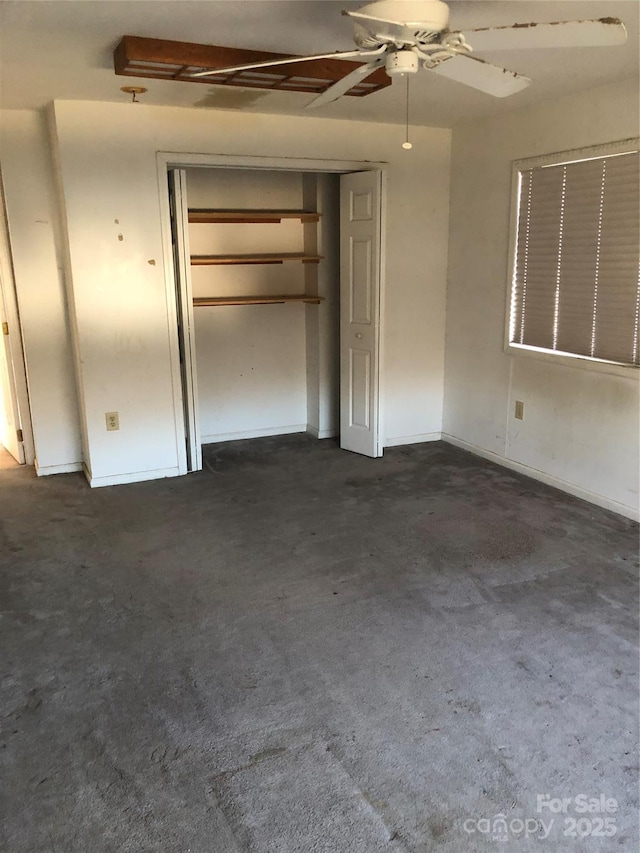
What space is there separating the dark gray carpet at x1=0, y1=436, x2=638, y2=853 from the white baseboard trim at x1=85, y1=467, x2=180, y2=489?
32cm

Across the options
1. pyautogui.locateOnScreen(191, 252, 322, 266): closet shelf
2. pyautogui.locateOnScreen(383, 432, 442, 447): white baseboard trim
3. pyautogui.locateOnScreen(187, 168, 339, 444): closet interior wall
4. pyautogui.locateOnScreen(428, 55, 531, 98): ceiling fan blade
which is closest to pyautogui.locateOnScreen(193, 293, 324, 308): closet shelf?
pyautogui.locateOnScreen(187, 168, 339, 444): closet interior wall

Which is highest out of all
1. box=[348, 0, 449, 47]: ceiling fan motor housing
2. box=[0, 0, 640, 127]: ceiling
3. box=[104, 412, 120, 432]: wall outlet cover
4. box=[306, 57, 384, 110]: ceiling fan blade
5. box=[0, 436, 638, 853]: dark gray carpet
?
box=[0, 0, 640, 127]: ceiling

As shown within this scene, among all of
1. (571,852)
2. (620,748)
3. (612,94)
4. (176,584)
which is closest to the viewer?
(571,852)

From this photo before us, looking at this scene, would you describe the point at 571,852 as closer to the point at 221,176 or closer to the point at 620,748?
the point at 620,748

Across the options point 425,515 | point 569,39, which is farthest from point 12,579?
point 569,39

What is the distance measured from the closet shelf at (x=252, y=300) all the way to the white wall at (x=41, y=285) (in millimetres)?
1028

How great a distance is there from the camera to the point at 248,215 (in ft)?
16.4

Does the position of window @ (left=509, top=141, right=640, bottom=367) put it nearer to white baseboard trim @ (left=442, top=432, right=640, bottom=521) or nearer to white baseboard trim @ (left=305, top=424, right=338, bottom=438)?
white baseboard trim @ (left=442, top=432, right=640, bottom=521)

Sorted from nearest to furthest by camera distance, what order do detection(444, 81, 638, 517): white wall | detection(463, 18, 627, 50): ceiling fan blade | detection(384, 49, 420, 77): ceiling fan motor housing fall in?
detection(463, 18, 627, 50): ceiling fan blade < detection(384, 49, 420, 77): ceiling fan motor housing < detection(444, 81, 638, 517): white wall

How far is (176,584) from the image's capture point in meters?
3.12

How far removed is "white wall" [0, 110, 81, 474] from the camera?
4.17 m

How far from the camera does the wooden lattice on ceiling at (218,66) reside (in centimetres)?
279

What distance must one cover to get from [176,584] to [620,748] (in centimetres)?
195

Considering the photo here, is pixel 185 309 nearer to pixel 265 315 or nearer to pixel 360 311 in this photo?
pixel 265 315
